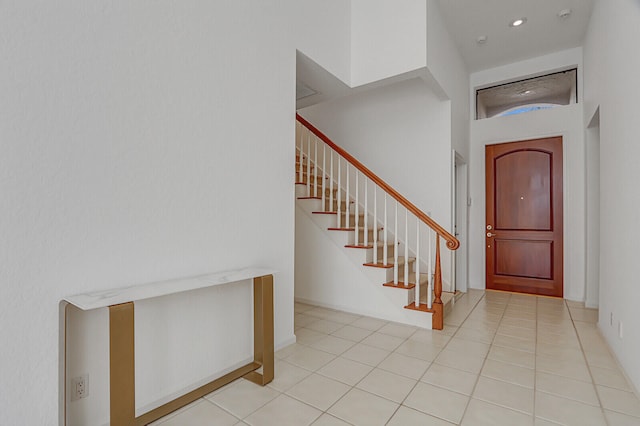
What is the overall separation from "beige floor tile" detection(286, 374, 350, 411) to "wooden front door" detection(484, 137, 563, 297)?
12.3 ft

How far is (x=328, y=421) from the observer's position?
1.76 m

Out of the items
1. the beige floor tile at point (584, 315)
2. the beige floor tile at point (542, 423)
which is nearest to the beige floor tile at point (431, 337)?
the beige floor tile at point (542, 423)

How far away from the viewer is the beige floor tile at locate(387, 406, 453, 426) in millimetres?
1733

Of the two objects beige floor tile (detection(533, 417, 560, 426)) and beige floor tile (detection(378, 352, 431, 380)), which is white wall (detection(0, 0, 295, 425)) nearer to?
beige floor tile (detection(378, 352, 431, 380))

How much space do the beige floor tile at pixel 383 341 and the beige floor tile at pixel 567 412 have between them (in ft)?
3.59

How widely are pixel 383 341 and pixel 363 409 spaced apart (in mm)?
1069

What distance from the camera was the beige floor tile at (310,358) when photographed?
2422 millimetres

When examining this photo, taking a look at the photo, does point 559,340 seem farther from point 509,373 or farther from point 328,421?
point 328,421

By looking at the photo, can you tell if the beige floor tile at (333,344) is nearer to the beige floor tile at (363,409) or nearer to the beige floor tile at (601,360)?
the beige floor tile at (363,409)

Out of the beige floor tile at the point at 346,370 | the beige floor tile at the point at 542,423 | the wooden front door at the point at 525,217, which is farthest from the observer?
the wooden front door at the point at 525,217

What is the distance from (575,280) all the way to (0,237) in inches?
228

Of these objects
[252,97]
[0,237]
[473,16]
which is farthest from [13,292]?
[473,16]

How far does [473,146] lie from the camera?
16.5 feet

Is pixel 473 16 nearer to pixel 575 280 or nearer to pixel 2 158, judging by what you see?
pixel 575 280
